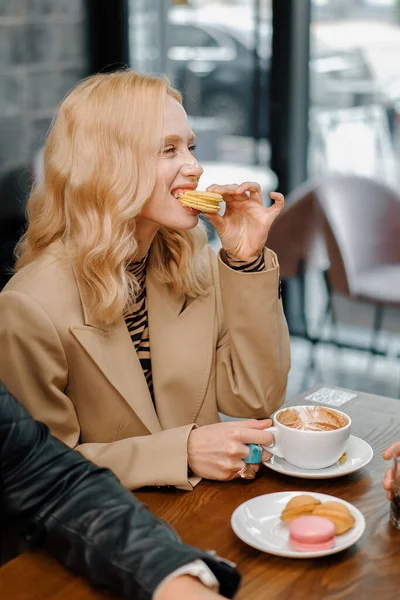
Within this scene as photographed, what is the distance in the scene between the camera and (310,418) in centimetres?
157

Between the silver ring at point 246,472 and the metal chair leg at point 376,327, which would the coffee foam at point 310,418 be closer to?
the silver ring at point 246,472

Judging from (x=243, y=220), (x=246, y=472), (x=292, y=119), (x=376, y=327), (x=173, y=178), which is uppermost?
(x=173, y=178)

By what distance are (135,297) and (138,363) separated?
163mm

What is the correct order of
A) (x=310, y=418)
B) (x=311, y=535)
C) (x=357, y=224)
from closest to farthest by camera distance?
1. (x=311, y=535)
2. (x=310, y=418)
3. (x=357, y=224)

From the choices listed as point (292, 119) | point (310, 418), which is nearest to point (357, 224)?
point (292, 119)

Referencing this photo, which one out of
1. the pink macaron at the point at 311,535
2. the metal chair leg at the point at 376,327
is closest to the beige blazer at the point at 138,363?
the pink macaron at the point at 311,535

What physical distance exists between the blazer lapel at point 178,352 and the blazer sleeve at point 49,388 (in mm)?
239

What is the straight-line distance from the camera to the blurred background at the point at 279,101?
4359 mm

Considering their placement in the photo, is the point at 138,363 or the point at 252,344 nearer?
the point at 138,363

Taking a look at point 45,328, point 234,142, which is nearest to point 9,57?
point 234,142

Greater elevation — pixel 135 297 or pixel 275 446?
pixel 135 297

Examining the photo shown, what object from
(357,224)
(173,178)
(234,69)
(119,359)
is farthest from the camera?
(234,69)

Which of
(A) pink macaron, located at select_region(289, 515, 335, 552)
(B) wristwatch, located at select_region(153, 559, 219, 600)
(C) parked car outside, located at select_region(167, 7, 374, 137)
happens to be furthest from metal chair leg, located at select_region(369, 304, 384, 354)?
(B) wristwatch, located at select_region(153, 559, 219, 600)

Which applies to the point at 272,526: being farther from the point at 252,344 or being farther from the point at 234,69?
the point at 234,69
